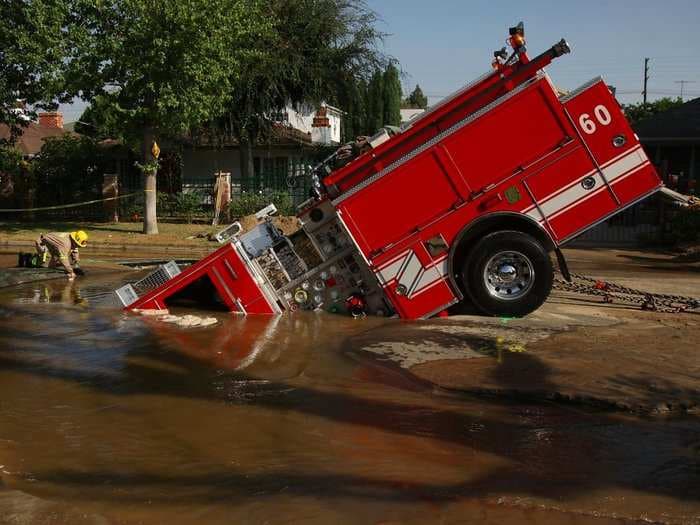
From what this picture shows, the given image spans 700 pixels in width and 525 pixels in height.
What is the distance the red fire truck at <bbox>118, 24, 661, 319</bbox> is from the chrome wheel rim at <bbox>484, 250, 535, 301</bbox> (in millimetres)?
13

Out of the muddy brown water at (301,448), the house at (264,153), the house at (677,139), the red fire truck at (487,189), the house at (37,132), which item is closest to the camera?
the muddy brown water at (301,448)

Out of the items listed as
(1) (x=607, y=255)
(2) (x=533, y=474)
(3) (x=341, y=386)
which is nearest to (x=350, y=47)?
(1) (x=607, y=255)

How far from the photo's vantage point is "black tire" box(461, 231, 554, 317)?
374 inches

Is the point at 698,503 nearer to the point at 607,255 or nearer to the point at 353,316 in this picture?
the point at 353,316

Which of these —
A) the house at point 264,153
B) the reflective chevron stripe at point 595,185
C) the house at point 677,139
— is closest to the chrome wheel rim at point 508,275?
the reflective chevron stripe at point 595,185

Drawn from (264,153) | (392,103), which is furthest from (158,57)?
(392,103)

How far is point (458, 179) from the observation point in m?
9.51

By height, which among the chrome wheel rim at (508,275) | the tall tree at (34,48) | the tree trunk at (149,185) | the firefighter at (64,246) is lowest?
the chrome wheel rim at (508,275)

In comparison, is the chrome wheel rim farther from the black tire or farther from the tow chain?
the tow chain

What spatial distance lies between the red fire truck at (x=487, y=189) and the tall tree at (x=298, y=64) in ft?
66.6

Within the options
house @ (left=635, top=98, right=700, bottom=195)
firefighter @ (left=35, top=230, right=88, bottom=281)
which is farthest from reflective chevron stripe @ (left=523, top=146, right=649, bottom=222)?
house @ (left=635, top=98, right=700, bottom=195)

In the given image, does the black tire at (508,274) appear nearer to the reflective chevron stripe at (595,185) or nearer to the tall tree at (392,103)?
the reflective chevron stripe at (595,185)

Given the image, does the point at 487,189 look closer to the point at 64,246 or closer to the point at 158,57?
the point at 64,246

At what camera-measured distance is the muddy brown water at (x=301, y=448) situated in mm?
4461
